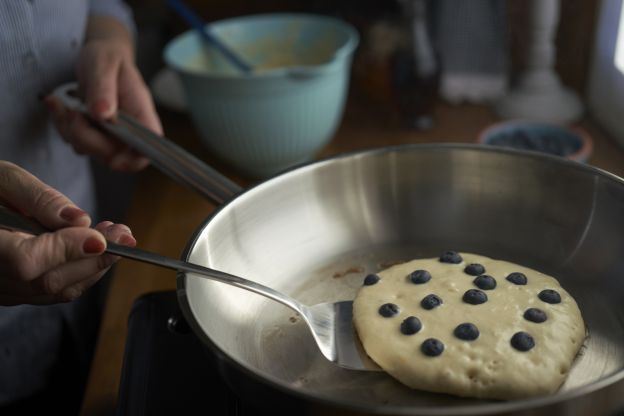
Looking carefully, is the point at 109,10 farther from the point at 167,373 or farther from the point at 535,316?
the point at 535,316

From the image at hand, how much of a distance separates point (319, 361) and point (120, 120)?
14.3 inches

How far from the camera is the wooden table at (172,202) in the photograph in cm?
66

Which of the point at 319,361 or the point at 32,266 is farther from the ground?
the point at 32,266

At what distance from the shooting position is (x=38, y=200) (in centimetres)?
50

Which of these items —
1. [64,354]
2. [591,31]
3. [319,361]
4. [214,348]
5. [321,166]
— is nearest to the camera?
[214,348]

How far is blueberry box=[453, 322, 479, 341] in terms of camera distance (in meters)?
0.51

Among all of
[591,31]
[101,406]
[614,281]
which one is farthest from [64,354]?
[591,31]

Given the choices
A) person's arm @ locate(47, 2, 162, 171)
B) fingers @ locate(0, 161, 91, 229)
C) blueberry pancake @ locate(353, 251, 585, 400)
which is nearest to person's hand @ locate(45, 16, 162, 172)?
person's arm @ locate(47, 2, 162, 171)

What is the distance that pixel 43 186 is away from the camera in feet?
1.67

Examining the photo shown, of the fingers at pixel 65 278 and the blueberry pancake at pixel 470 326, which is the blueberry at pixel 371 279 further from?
the fingers at pixel 65 278

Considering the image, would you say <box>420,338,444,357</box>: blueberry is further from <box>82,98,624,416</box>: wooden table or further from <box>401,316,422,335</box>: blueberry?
<box>82,98,624,416</box>: wooden table

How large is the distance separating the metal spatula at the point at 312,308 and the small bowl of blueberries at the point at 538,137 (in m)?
0.43

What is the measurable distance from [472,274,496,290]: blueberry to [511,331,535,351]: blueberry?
0.07m

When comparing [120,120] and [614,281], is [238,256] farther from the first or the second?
[614,281]
